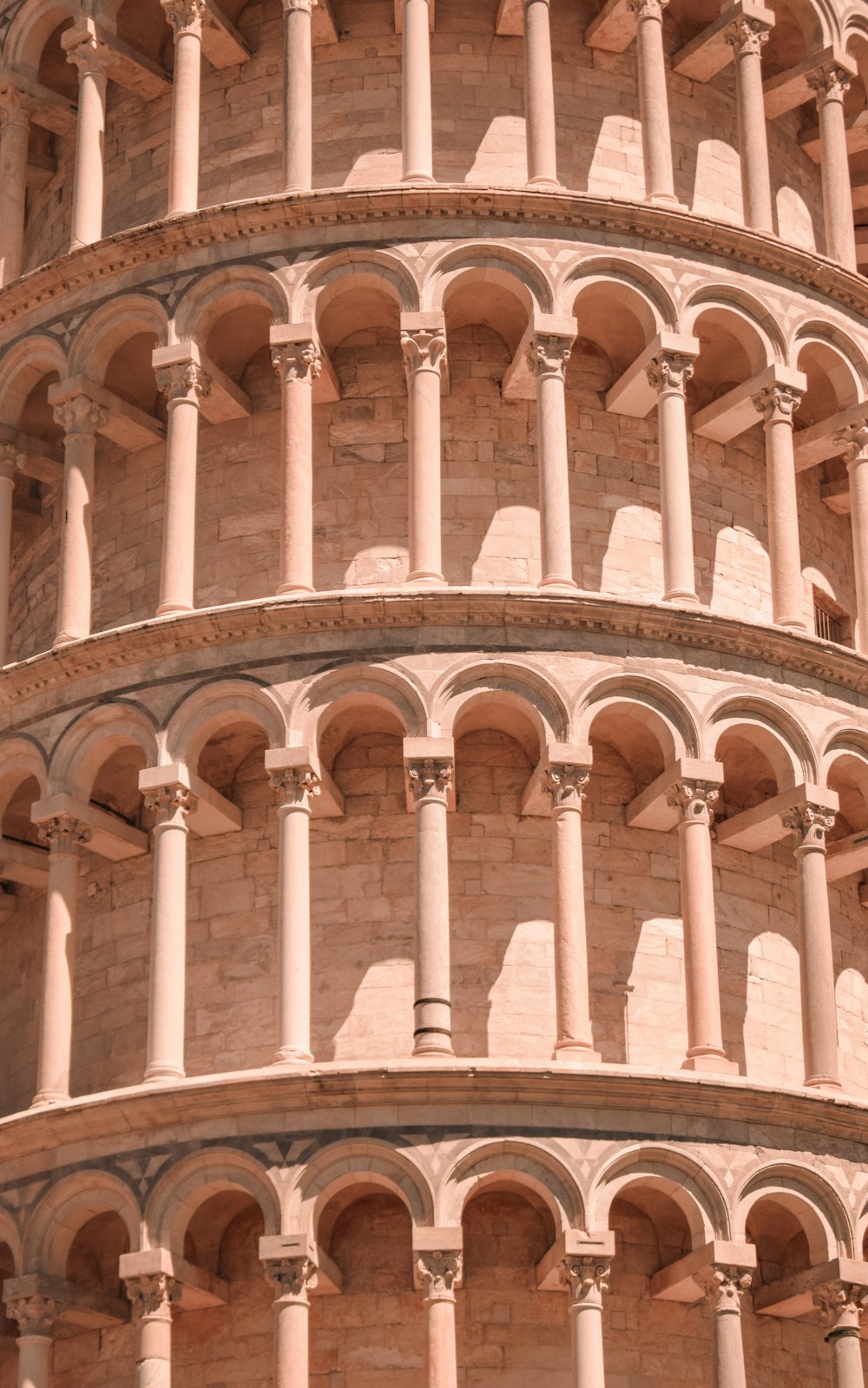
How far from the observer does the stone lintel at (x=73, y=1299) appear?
24641mm

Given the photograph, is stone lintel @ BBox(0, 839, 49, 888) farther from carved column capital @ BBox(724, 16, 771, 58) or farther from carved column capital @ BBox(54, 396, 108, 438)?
carved column capital @ BBox(724, 16, 771, 58)

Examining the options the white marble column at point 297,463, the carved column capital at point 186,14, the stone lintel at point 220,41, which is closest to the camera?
the white marble column at point 297,463

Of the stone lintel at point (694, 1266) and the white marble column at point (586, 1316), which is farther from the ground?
the stone lintel at point (694, 1266)

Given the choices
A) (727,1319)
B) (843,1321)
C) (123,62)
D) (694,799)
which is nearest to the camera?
(727,1319)

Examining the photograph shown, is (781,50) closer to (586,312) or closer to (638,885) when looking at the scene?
(586,312)

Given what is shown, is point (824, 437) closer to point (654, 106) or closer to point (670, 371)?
point (670, 371)

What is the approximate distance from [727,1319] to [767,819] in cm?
473

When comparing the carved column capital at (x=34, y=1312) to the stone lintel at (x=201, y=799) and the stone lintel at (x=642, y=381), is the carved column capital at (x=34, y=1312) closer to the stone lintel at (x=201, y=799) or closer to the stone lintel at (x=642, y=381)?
the stone lintel at (x=201, y=799)

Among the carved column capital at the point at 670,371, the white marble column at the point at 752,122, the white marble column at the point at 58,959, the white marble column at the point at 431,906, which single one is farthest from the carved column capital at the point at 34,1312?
the white marble column at the point at 752,122

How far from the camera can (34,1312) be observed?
2466cm

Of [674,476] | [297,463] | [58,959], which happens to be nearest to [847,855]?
[674,476]

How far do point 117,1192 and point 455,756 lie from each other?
16.2 feet

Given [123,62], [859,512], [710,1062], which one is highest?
[123,62]

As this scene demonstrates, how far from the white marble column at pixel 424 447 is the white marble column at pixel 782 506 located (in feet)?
10.1
